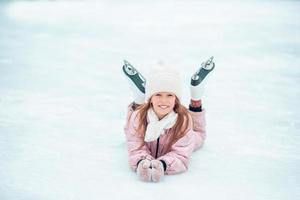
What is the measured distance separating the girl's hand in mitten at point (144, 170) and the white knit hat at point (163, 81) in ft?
1.11

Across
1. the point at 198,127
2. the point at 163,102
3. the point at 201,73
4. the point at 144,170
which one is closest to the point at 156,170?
the point at 144,170

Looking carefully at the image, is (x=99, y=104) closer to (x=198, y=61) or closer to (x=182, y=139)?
(x=182, y=139)

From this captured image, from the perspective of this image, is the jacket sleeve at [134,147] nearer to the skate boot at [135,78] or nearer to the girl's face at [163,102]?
the girl's face at [163,102]

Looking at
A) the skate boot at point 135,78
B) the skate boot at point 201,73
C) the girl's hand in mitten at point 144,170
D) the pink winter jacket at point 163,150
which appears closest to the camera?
the girl's hand in mitten at point 144,170

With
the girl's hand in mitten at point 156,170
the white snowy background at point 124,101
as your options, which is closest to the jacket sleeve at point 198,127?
the white snowy background at point 124,101

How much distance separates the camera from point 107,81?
4.42 meters

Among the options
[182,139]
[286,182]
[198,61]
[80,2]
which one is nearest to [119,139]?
[182,139]

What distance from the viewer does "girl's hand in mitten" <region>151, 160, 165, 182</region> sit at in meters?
2.35

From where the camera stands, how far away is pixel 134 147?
250 cm

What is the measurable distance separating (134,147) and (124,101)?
1.35 m

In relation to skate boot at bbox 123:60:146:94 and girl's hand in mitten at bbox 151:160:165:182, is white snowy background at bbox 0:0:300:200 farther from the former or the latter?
skate boot at bbox 123:60:146:94

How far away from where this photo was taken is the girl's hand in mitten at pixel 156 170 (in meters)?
2.35

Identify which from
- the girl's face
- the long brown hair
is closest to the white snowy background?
the long brown hair

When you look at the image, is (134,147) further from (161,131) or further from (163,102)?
(163,102)
